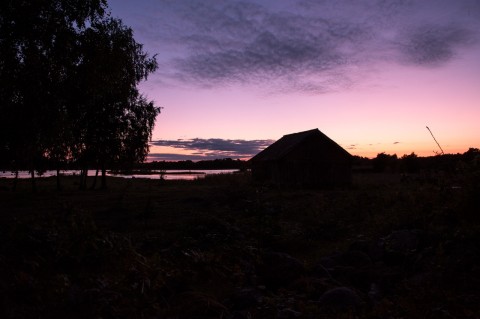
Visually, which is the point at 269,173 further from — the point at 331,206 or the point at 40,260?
the point at 40,260

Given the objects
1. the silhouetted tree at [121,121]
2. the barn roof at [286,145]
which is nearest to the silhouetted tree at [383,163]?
the barn roof at [286,145]

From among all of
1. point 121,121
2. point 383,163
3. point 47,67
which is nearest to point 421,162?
point 383,163

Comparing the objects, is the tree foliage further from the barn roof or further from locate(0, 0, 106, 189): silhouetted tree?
the barn roof

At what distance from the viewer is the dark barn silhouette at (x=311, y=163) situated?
30438 millimetres

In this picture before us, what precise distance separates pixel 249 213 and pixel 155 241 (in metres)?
5.28

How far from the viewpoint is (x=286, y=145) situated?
33.1 m

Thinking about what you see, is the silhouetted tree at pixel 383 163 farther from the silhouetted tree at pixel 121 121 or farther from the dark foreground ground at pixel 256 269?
the dark foreground ground at pixel 256 269

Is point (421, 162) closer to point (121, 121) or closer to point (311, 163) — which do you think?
point (311, 163)

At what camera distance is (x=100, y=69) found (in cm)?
1617

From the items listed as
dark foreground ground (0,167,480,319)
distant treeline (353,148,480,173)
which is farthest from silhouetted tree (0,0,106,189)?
distant treeline (353,148,480,173)

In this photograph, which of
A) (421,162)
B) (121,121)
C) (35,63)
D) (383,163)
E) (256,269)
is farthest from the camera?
(383,163)

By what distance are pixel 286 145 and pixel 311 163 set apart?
3238 millimetres

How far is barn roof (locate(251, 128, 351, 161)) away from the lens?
3064 centimetres

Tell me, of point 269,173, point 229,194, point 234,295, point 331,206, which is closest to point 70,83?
point 229,194
